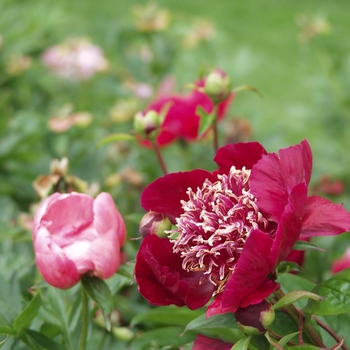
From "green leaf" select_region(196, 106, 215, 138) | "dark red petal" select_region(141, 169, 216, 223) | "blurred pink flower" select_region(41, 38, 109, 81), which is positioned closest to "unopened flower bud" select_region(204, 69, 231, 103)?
"green leaf" select_region(196, 106, 215, 138)

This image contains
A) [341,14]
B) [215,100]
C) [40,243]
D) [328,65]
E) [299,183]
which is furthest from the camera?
[341,14]

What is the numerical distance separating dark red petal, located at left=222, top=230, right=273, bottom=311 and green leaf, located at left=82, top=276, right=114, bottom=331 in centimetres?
16

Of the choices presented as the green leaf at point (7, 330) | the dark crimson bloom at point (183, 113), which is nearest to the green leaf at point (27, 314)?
the green leaf at point (7, 330)

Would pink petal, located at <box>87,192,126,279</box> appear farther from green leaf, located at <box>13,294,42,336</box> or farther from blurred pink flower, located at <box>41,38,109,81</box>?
blurred pink flower, located at <box>41,38,109,81</box>

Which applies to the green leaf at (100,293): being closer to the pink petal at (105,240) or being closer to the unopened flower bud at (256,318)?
the pink petal at (105,240)

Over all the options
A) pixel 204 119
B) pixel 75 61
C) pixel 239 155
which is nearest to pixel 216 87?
pixel 204 119

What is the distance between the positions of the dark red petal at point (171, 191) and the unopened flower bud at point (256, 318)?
0.43 feet

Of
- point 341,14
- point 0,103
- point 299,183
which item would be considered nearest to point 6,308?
point 299,183

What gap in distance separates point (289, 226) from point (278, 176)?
0.05 meters

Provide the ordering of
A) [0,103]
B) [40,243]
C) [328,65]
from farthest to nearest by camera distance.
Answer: [328,65]
[0,103]
[40,243]

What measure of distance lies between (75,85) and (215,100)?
1.17 metres

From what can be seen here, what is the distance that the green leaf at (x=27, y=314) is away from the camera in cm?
62

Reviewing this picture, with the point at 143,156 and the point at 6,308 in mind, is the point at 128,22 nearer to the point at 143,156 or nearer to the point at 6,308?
the point at 143,156

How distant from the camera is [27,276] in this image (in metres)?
0.88
